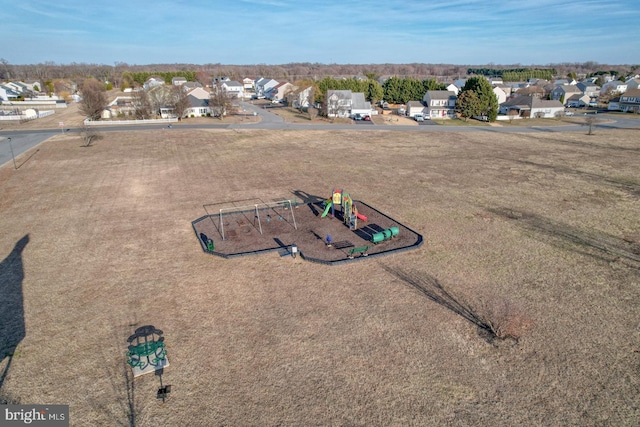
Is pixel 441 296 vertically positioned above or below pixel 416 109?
below

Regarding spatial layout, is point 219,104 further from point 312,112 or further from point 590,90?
point 590,90

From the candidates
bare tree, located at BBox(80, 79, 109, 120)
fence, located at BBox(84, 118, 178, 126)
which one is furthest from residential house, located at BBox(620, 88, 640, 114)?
bare tree, located at BBox(80, 79, 109, 120)

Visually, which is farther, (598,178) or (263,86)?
(263,86)

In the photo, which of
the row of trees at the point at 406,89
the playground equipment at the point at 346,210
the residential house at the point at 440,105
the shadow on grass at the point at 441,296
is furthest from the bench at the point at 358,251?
the row of trees at the point at 406,89

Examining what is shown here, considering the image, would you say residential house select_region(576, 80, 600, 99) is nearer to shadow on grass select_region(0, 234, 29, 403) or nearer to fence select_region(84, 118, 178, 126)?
fence select_region(84, 118, 178, 126)

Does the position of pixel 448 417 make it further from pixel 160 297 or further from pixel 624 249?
pixel 624 249

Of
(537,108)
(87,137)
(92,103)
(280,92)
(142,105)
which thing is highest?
(280,92)

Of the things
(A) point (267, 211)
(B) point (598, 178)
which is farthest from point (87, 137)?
(B) point (598, 178)
